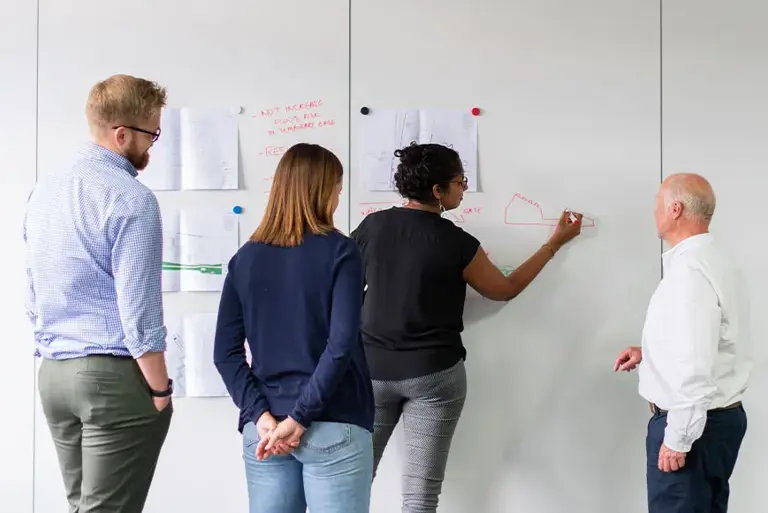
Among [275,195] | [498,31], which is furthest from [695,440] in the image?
[498,31]

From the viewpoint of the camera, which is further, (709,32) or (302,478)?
(709,32)

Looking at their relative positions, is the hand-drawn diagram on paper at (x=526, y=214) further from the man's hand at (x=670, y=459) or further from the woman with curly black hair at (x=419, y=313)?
the man's hand at (x=670, y=459)

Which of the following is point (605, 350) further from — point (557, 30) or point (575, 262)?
point (557, 30)

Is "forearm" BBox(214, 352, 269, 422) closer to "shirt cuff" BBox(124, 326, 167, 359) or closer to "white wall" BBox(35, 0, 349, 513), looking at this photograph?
"shirt cuff" BBox(124, 326, 167, 359)

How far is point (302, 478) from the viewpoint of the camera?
5.31 ft

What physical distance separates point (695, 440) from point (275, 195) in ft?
3.79

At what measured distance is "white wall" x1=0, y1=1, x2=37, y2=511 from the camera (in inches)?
101

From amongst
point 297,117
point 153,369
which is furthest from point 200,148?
point 153,369

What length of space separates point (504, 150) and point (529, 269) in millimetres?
438

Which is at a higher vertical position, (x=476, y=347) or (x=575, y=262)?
(x=575, y=262)

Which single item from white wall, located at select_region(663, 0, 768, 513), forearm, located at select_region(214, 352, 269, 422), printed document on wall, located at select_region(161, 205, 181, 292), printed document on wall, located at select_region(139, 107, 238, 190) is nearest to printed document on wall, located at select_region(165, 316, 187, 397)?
printed document on wall, located at select_region(161, 205, 181, 292)

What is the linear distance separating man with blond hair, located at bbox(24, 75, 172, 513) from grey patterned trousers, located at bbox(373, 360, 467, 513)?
0.76 meters

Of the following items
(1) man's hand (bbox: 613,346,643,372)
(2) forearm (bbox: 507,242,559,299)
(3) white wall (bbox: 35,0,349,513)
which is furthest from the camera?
(3) white wall (bbox: 35,0,349,513)

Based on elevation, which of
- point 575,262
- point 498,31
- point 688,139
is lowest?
point 575,262
